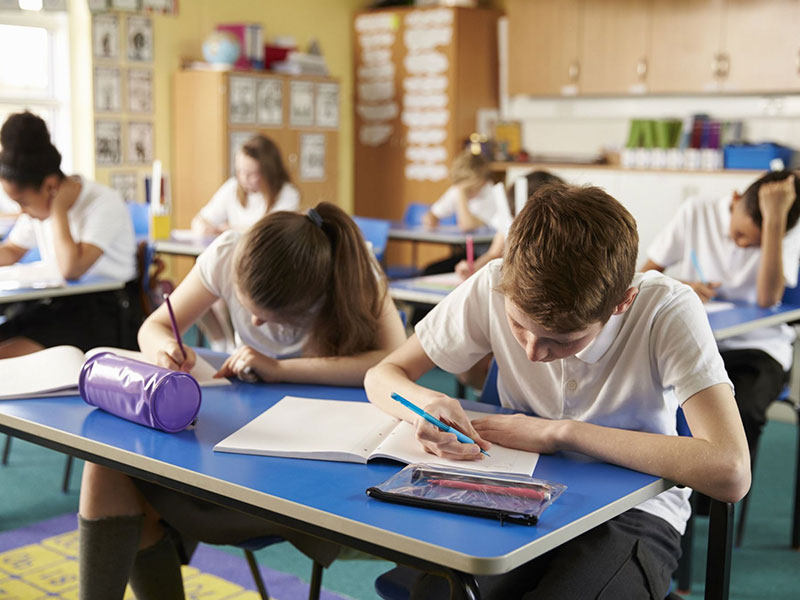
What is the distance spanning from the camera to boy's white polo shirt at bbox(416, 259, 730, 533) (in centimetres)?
143

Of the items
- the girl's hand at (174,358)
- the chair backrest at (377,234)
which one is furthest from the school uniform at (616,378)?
the chair backrest at (377,234)

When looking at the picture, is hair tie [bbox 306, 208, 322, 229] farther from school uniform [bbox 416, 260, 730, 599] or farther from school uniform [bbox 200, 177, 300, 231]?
school uniform [bbox 200, 177, 300, 231]

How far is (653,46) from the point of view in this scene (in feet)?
21.1

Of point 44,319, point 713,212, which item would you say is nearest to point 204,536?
point 44,319

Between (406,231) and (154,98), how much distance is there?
2431mm

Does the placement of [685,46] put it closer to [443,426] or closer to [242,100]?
[242,100]

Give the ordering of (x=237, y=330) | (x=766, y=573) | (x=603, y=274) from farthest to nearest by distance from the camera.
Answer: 1. (x=766, y=573)
2. (x=237, y=330)
3. (x=603, y=274)

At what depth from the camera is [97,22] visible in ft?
20.2

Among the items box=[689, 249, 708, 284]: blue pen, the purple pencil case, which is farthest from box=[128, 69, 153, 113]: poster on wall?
the purple pencil case

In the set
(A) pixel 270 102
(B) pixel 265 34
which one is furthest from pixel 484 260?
(B) pixel 265 34

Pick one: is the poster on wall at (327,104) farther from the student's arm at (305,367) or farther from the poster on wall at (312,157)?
the student's arm at (305,367)

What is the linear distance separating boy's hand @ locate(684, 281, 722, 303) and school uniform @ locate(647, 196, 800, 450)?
8 centimetres

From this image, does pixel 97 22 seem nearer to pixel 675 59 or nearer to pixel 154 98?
pixel 154 98

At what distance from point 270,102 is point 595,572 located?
581cm
